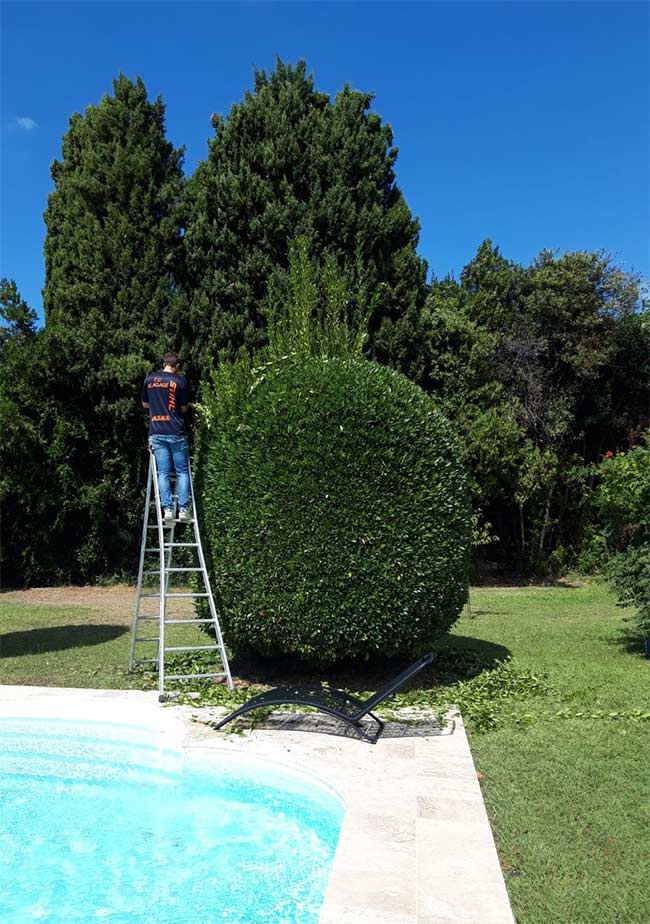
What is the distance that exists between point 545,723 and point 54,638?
7510 millimetres

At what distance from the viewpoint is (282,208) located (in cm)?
1748

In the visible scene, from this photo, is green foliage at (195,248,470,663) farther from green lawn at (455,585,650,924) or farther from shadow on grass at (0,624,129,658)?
shadow on grass at (0,624,129,658)

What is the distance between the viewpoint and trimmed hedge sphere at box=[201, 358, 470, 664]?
7.02 meters

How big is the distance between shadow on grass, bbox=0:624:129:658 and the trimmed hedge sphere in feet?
13.3

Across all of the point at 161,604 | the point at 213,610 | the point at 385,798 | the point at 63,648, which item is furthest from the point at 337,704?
→ the point at 63,648

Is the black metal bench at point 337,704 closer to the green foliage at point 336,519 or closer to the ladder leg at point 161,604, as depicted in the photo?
the green foliage at point 336,519

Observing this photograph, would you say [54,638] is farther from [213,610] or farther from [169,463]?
[213,610]

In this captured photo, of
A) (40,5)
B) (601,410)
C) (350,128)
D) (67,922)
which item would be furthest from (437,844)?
(601,410)

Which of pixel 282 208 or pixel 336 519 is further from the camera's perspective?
pixel 282 208

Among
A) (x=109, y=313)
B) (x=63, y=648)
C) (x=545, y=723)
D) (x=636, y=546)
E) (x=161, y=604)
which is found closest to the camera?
(x=545, y=723)

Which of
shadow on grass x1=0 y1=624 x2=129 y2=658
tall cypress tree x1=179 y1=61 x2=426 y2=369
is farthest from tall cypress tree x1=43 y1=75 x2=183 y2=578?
shadow on grass x1=0 y1=624 x2=129 y2=658

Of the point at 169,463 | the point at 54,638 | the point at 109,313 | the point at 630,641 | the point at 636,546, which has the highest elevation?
the point at 109,313

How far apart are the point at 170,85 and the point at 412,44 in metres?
9.66

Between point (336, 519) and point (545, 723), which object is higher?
point (336, 519)
